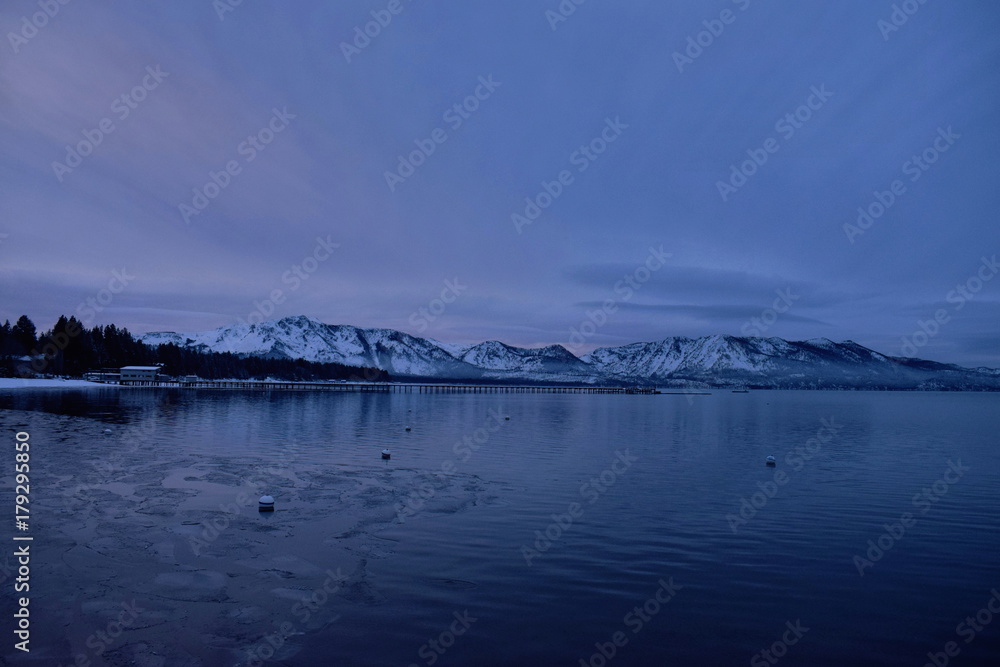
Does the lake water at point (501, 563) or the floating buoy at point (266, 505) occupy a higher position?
the floating buoy at point (266, 505)

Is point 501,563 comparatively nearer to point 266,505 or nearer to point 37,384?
point 266,505

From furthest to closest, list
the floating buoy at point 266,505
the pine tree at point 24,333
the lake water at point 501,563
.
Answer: the pine tree at point 24,333
the floating buoy at point 266,505
the lake water at point 501,563

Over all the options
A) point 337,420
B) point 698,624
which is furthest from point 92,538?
point 337,420

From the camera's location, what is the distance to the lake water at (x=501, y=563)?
37.0ft

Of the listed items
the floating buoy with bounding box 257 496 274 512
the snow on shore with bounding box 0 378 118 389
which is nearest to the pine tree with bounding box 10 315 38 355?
the snow on shore with bounding box 0 378 118 389

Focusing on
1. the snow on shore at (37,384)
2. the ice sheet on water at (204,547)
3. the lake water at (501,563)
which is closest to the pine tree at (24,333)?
the snow on shore at (37,384)

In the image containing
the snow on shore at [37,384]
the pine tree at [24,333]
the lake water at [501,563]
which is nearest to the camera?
the lake water at [501,563]

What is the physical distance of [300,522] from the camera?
1947 centimetres

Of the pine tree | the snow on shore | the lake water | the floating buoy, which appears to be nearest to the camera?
the lake water

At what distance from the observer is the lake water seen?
1128cm

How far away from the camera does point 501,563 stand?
634 inches

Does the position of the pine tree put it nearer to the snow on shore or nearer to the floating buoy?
the snow on shore

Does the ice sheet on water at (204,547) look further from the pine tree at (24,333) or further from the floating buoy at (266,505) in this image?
the pine tree at (24,333)

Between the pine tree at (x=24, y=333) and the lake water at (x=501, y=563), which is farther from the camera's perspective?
the pine tree at (x=24, y=333)
